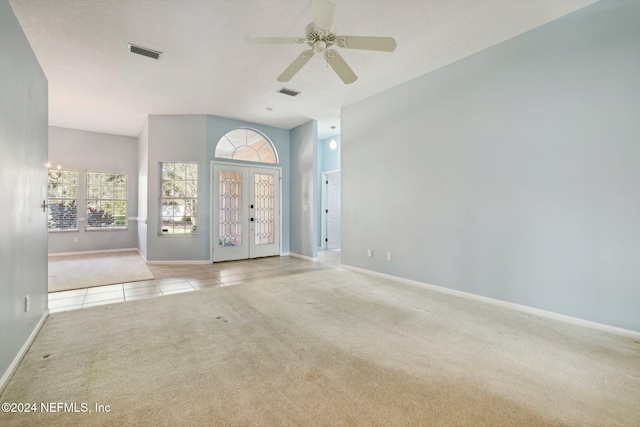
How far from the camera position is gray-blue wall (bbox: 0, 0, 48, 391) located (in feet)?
6.60

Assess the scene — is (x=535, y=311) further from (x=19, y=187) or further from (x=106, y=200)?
(x=106, y=200)

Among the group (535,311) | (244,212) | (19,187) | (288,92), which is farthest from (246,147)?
(535,311)

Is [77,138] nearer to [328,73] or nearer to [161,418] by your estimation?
[328,73]

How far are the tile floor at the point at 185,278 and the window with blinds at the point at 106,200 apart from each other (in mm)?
2940

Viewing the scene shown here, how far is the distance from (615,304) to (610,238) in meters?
0.61

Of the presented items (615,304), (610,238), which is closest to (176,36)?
(610,238)

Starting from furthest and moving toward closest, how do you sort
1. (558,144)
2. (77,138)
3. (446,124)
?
(77,138)
(446,124)
(558,144)

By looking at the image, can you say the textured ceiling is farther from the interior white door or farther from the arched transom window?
the interior white door

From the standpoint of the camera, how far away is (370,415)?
5.28ft

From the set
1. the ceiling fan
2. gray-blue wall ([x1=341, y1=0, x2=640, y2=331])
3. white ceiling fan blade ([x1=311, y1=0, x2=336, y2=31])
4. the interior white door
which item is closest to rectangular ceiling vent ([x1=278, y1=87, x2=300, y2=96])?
gray-blue wall ([x1=341, y1=0, x2=640, y2=331])

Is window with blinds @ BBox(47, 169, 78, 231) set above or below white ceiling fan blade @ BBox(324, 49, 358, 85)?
below

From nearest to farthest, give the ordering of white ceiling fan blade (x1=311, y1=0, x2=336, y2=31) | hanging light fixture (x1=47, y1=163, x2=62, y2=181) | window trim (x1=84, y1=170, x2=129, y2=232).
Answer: white ceiling fan blade (x1=311, y1=0, x2=336, y2=31) → hanging light fixture (x1=47, y1=163, x2=62, y2=181) → window trim (x1=84, y1=170, x2=129, y2=232)

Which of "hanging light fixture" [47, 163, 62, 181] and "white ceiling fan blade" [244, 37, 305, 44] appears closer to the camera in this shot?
"white ceiling fan blade" [244, 37, 305, 44]

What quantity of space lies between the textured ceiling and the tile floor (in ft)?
10.0
